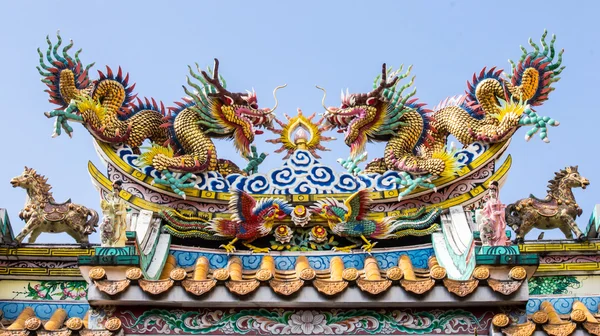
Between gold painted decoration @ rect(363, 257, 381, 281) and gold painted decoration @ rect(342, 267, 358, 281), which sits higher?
gold painted decoration @ rect(363, 257, 381, 281)

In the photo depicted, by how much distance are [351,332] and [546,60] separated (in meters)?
5.57

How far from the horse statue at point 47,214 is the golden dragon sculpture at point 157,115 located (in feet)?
2.97

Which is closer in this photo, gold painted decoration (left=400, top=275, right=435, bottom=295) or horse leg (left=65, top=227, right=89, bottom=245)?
gold painted decoration (left=400, top=275, right=435, bottom=295)

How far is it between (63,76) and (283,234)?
146 inches

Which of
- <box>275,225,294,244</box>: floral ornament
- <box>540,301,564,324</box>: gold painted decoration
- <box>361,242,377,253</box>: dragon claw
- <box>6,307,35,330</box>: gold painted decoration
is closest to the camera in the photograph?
<box>540,301,564,324</box>: gold painted decoration

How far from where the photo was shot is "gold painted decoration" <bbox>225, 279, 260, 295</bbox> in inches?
437

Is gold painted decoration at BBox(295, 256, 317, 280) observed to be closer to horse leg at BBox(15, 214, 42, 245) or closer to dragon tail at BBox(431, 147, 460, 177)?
dragon tail at BBox(431, 147, 460, 177)

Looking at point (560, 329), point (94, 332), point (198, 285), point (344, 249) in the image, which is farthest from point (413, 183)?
point (94, 332)

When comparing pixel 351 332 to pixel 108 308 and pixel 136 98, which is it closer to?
pixel 108 308

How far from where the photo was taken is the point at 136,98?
15.0 m

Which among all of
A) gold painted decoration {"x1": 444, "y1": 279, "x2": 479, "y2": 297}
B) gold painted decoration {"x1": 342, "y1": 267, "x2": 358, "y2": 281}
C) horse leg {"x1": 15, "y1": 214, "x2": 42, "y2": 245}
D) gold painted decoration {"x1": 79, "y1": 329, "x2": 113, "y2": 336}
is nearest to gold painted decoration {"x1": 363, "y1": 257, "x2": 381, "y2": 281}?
gold painted decoration {"x1": 342, "y1": 267, "x2": 358, "y2": 281}

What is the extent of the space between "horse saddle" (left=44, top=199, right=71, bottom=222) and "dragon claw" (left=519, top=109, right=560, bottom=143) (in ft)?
19.6

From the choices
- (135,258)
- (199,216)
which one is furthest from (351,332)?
(199,216)

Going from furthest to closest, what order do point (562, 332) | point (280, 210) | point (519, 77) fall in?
point (519, 77) → point (280, 210) → point (562, 332)
